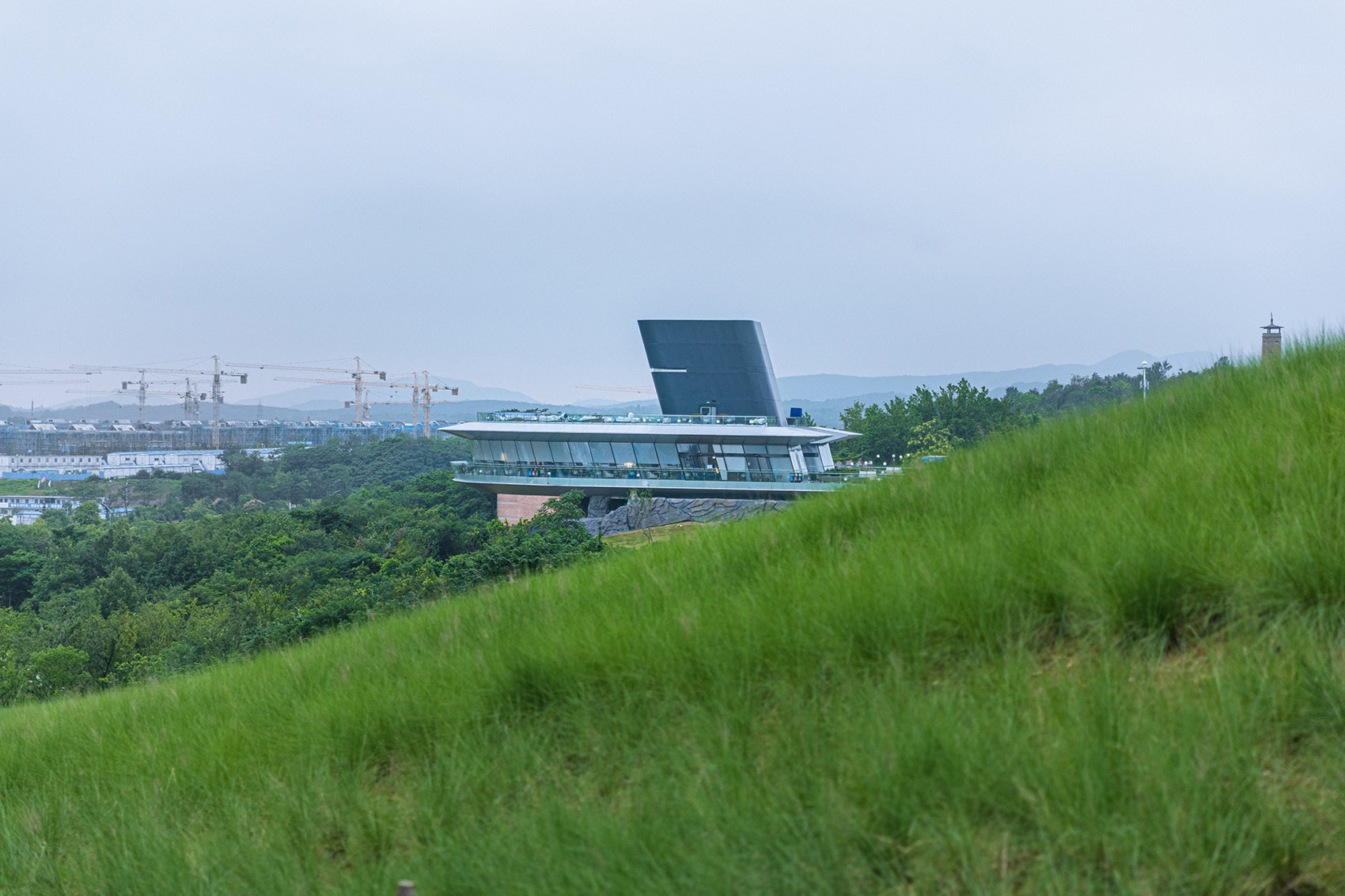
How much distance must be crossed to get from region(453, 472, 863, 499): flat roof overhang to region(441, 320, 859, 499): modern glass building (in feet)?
0.17

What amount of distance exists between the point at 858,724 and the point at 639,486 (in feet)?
137

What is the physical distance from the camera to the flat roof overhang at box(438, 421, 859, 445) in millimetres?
44344

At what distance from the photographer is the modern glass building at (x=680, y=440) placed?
44.8 m

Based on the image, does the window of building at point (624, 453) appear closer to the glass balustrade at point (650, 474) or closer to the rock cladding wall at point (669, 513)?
the glass balustrade at point (650, 474)

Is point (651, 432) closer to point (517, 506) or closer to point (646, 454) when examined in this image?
point (646, 454)

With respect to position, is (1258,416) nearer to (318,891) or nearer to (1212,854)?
(1212,854)

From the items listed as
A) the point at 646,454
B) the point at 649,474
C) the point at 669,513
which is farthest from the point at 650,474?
the point at 669,513

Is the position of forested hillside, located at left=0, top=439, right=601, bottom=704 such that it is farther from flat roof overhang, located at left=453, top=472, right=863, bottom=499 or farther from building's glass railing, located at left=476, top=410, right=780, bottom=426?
building's glass railing, located at left=476, top=410, right=780, bottom=426

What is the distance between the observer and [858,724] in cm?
263

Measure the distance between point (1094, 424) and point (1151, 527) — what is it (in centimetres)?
214

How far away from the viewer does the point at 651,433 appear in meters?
45.2

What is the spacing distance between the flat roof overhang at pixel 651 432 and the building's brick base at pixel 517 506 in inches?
130

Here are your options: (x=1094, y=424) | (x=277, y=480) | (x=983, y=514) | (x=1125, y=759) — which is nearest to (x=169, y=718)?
(x=983, y=514)

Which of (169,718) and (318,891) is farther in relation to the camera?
(169,718)
